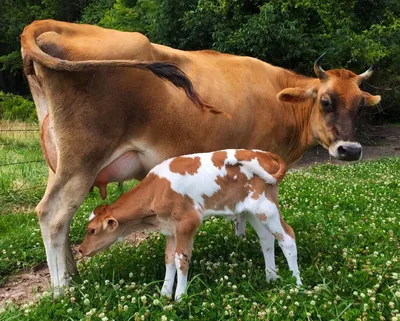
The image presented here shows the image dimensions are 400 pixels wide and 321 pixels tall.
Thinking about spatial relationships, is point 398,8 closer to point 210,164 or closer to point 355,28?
point 355,28

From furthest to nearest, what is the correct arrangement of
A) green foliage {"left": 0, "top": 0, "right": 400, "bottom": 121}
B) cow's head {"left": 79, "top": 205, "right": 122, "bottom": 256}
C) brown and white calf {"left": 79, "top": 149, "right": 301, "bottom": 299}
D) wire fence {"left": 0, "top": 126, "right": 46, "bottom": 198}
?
green foliage {"left": 0, "top": 0, "right": 400, "bottom": 121} < wire fence {"left": 0, "top": 126, "right": 46, "bottom": 198} < cow's head {"left": 79, "top": 205, "right": 122, "bottom": 256} < brown and white calf {"left": 79, "top": 149, "right": 301, "bottom": 299}

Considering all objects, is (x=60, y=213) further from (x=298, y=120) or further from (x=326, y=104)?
(x=326, y=104)

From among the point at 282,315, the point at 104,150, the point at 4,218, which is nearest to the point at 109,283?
the point at 104,150

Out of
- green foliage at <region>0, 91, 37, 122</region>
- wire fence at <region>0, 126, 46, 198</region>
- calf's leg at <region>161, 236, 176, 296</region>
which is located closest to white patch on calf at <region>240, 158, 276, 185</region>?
calf's leg at <region>161, 236, 176, 296</region>

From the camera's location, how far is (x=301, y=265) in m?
5.37

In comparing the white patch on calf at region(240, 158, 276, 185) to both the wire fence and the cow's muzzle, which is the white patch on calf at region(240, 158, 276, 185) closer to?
the cow's muzzle

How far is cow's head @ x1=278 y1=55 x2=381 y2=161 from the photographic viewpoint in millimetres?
6070

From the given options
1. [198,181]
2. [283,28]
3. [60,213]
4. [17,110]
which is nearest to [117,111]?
[198,181]

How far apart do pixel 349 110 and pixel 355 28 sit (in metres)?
15.3

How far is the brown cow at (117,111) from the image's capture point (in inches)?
200

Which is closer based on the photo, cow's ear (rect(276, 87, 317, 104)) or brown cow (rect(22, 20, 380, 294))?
brown cow (rect(22, 20, 380, 294))

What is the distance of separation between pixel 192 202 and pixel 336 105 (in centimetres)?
258

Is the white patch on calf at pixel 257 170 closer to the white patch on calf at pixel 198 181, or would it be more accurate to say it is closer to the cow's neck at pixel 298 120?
the white patch on calf at pixel 198 181

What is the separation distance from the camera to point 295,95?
21.2 feet
